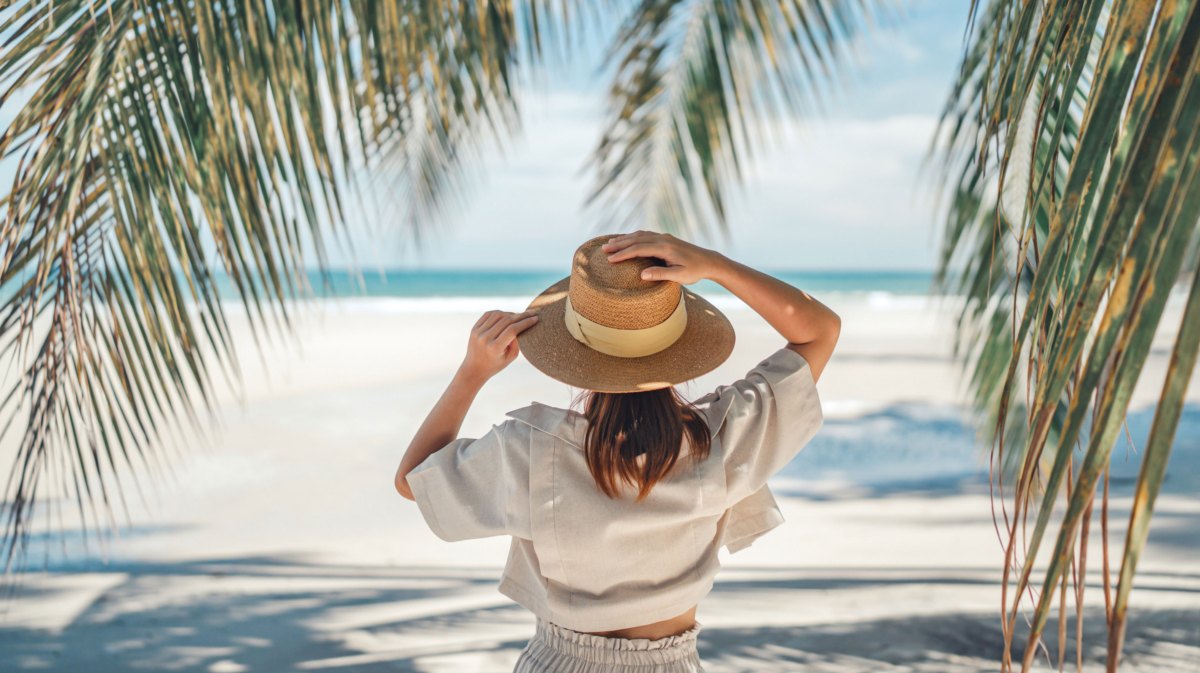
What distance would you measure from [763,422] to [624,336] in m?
0.27

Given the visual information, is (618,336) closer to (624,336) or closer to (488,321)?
(624,336)

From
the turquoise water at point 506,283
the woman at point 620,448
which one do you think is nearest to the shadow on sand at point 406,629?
the woman at point 620,448

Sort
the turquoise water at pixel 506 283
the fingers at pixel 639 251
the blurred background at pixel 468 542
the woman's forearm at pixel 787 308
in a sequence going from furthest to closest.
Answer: the turquoise water at pixel 506 283, the blurred background at pixel 468 542, the woman's forearm at pixel 787 308, the fingers at pixel 639 251

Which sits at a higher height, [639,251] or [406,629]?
[639,251]

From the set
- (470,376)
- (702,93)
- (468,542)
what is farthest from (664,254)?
(468,542)

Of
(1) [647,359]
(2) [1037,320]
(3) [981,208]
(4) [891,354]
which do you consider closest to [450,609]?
(3) [981,208]

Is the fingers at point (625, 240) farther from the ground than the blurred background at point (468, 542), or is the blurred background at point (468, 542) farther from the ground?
the fingers at point (625, 240)

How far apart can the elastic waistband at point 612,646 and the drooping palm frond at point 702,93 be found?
2150mm

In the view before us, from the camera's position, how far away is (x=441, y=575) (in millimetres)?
4785

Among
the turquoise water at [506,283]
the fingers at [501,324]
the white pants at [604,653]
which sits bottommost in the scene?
the turquoise water at [506,283]

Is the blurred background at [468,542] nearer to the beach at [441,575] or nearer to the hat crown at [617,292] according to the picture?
the beach at [441,575]

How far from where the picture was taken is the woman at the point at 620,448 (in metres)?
1.45

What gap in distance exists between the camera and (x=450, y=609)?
4238mm

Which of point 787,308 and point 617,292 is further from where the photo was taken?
point 787,308
